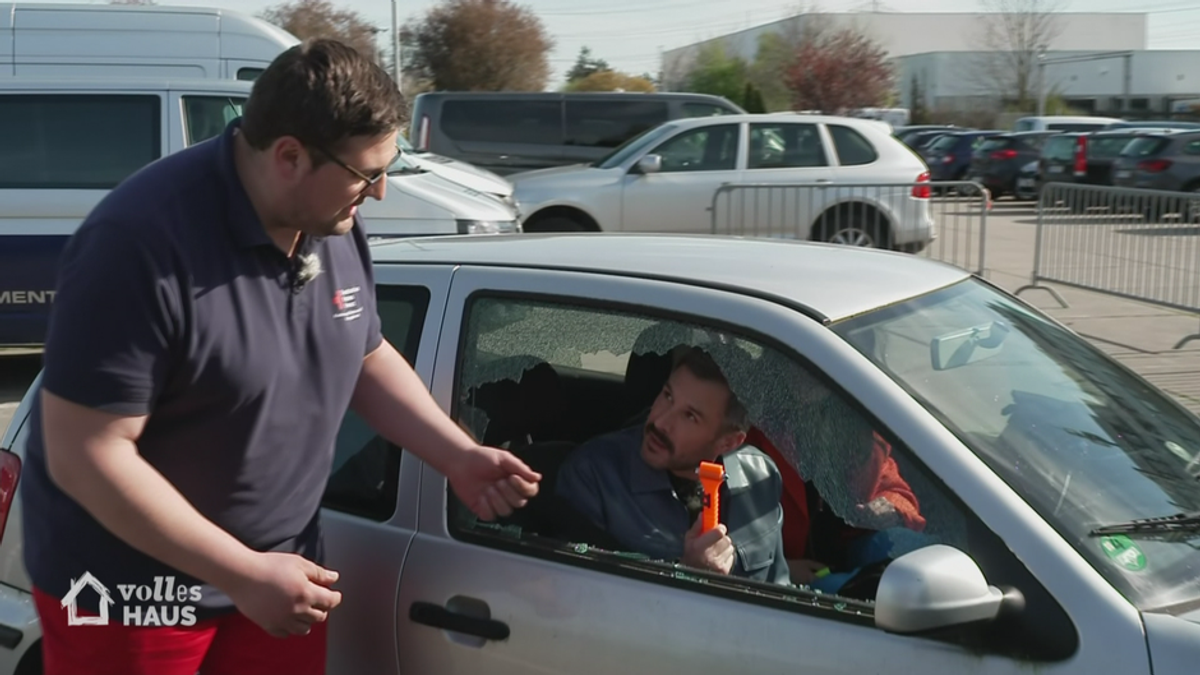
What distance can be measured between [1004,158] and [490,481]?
2580 centimetres

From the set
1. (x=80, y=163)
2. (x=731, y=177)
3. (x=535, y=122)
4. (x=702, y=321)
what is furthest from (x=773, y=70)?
(x=702, y=321)

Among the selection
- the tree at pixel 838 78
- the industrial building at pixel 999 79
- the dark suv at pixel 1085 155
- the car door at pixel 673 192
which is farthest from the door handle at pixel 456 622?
the industrial building at pixel 999 79

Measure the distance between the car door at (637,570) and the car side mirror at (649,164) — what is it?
937 centimetres

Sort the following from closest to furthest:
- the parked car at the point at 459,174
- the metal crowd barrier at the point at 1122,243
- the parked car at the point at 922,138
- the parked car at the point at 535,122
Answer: the metal crowd barrier at the point at 1122,243
the parked car at the point at 459,174
the parked car at the point at 535,122
the parked car at the point at 922,138

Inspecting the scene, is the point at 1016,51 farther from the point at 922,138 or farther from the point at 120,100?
the point at 120,100

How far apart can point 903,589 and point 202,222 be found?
1.26 metres

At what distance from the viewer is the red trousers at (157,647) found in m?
2.12

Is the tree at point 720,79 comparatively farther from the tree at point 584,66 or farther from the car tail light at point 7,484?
the car tail light at point 7,484

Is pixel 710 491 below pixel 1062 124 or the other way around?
below

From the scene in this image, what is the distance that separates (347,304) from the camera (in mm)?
2320

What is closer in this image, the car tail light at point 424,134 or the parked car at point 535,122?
the car tail light at point 424,134

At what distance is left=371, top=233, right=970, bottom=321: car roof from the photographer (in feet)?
8.36

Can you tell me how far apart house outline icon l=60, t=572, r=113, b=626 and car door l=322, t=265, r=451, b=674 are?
643mm

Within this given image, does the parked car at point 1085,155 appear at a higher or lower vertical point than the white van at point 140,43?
lower
